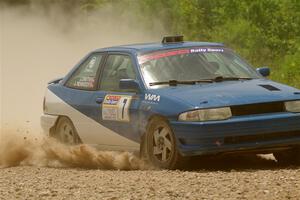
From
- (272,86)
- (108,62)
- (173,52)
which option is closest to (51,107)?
(108,62)

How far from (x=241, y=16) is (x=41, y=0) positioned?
16122 mm

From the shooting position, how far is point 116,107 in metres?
11.3

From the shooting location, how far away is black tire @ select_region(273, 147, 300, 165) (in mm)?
10711

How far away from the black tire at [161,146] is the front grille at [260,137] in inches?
21.3

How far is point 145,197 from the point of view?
8.19 m

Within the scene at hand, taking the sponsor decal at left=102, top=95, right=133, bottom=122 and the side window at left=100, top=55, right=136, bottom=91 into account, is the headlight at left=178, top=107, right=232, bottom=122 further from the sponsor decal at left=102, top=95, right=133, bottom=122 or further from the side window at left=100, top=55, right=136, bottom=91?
the side window at left=100, top=55, right=136, bottom=91

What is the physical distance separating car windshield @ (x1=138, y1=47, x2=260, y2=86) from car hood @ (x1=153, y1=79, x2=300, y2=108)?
0.25 meters

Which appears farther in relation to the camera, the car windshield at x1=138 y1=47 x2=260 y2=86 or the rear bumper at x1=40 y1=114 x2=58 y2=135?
the rear bumper at x1=40 y1=114 x2=58 y2=135

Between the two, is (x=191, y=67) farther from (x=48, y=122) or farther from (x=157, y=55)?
(x=48, y=122)

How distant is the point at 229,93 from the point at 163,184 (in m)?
1.86

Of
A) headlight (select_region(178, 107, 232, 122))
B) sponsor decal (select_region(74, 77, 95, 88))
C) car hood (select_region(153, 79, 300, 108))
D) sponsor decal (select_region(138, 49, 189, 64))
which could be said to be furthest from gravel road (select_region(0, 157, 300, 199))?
sponsor decal (select_region(74, 77, 95, 88))

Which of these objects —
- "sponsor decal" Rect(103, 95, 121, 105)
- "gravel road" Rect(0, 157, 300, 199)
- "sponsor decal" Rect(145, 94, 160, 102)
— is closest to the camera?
"gravel road" Rect(0, 157, 300, 199)

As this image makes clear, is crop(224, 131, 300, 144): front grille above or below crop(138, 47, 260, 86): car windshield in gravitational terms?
below

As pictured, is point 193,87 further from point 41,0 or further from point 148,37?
point 41,0
